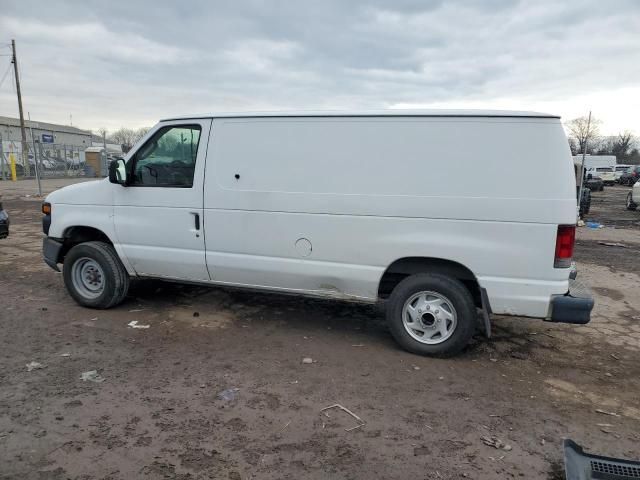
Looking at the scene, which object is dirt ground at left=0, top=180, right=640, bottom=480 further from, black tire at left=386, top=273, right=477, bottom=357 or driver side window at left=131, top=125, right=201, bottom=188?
driver side window at left=131, top=125, right=201, bottom=188

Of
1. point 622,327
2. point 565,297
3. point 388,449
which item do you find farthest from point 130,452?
point 622,327

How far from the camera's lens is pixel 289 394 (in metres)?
3.69

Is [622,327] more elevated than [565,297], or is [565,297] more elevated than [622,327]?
[565,297]

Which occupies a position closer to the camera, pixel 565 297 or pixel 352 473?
pixel 352 473

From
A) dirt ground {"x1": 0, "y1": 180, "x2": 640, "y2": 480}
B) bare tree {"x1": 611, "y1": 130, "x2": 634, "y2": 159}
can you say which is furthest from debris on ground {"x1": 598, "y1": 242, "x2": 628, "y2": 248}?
bare tree {"x1": 611, "y1": 130, "x2": 634, "y2": 159}

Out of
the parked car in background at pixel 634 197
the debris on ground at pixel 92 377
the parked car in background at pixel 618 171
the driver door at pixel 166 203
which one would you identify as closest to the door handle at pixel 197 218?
the driver door at pixel 166 203

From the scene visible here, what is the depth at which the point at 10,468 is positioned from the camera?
276 cm

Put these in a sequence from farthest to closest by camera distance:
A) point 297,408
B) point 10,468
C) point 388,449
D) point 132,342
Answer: point 132,342
point 297,408
point 388,449
point 10,468

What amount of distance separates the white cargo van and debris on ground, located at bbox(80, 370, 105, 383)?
1491 millimetres

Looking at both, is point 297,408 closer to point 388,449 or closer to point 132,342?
point 388,449

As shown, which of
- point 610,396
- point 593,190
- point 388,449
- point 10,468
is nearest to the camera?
point 10,468

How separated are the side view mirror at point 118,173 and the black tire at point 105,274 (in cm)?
83

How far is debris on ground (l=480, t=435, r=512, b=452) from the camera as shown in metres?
3.04

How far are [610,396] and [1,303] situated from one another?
6488mm
